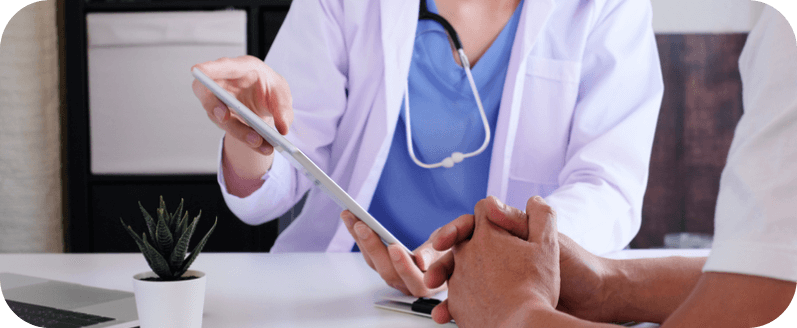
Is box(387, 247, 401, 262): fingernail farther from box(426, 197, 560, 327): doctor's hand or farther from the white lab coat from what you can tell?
the white lab coat

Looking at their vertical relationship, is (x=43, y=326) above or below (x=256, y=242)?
above

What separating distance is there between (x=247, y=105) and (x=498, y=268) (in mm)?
369

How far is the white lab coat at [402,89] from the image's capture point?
2.73 ft

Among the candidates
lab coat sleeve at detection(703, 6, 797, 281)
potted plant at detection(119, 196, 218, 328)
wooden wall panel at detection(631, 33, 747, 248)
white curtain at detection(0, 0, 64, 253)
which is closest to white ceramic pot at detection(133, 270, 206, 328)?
potted plant at detection(119, 196, 218, 328)

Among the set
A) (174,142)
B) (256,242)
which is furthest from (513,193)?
(174,142)

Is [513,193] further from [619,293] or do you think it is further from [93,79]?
[93,79]

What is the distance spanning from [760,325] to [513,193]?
61cm

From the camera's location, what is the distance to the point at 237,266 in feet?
2.03

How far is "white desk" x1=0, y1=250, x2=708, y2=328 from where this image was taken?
427mm

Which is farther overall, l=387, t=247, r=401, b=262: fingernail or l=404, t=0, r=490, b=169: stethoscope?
l=404, t=0, r=490, b=169: stethoscope

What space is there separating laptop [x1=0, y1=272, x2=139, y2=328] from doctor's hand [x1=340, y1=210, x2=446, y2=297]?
0.59 ft

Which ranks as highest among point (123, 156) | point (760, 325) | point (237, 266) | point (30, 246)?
point (760, 325)

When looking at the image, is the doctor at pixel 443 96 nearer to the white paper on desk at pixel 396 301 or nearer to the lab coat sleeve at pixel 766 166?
the white paper on desk at pixel 396 301

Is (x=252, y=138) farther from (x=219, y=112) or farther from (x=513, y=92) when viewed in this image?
(x=513, y=92)
